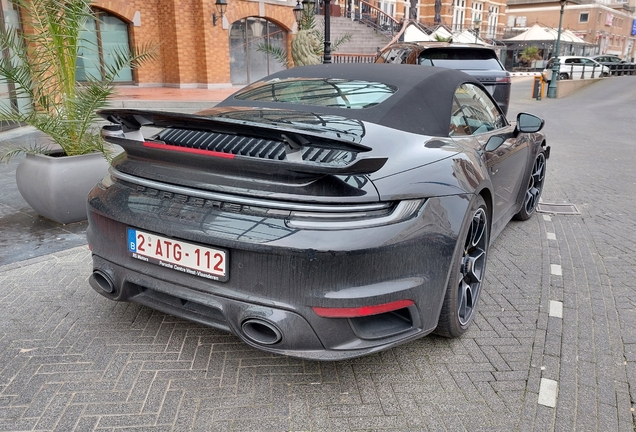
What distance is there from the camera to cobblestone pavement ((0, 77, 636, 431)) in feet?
7.28

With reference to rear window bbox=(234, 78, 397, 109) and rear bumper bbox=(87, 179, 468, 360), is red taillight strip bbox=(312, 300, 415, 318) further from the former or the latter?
rear window bbox=(234, 78, 397, 109)

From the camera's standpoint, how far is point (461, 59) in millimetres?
10086

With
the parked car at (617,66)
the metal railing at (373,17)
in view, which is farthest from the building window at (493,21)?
the metal railing at (373,17)

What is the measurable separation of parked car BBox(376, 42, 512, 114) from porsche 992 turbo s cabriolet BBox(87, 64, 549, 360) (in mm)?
7444

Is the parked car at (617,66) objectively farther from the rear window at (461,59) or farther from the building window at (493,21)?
the rear window at (461,59)

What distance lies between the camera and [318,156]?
81.6 inches

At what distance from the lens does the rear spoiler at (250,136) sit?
6.56 ft

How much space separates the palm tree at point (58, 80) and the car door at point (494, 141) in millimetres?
3206

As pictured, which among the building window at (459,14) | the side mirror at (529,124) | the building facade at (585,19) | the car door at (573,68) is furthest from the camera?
the building facade at (585,19)

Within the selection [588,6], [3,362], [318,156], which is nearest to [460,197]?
[318,156]

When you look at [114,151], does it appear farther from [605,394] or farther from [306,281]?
[605,394]

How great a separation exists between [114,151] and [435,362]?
3.73m

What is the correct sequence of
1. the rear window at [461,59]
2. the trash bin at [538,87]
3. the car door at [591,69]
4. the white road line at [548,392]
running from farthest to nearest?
the car door at [591,69], the trash bin at [538,87], the rear window at [461,59], the white road line at [548,392]

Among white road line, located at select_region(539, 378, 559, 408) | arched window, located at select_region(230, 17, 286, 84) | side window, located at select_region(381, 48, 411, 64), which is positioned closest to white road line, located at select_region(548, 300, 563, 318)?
white road line, located at select_region(539, 378, 559, 408)
